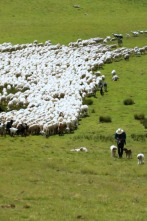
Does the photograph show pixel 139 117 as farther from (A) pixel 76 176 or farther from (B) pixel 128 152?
(A) pixel 76 176

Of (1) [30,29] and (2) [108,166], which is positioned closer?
(2) [108,166]

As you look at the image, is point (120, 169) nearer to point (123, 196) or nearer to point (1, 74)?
point (123, 196)

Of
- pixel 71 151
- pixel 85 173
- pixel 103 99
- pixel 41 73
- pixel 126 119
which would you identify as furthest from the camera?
pixel 41 73

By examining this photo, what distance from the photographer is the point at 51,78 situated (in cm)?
4297

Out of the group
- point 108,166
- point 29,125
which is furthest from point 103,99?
point 108,166

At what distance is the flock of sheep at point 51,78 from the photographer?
3042cm

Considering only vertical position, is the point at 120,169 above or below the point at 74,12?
below

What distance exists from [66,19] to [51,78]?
31353 millimetres

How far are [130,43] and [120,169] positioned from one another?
4083 cm

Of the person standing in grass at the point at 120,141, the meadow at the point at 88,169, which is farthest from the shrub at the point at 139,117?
the person standing in grass at the point at 120,141

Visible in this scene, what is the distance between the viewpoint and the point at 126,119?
31.2 metres

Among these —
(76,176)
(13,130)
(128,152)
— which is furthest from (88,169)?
(13,130)

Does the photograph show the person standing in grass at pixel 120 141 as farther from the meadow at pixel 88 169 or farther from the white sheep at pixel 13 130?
the white sheep at pixel 13 130

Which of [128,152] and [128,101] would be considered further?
[128,101]
